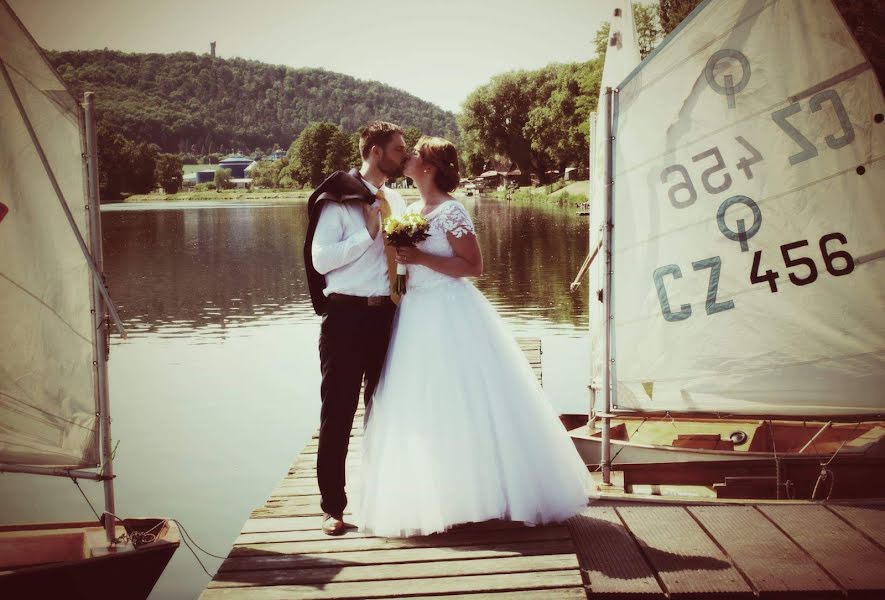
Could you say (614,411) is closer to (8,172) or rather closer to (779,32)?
(779,32)

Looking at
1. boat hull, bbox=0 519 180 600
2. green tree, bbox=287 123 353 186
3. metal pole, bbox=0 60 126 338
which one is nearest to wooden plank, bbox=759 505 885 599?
boat hull, bbox=0 519 180 600

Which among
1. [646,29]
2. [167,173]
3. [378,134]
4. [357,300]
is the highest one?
[646,29]

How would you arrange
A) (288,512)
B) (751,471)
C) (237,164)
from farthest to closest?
(237,164), (751,471), (288,512)

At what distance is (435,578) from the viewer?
11.9 feet

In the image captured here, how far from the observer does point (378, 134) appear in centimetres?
414

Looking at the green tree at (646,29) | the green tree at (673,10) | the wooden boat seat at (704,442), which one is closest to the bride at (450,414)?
the wooden boat seat at (704,442)

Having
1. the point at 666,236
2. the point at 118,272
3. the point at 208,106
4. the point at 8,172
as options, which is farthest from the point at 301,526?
→ the point at 208,106

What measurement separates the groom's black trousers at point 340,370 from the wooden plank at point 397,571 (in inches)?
20.4

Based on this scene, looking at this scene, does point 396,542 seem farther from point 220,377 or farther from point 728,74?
point 220,377

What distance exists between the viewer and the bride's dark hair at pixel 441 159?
4.25 meters

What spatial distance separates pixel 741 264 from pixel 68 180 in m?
4.01

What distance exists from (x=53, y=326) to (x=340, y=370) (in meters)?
1.49

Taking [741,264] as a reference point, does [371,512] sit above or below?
below

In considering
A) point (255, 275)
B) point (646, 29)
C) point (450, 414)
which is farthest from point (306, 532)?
point (646, 29)
